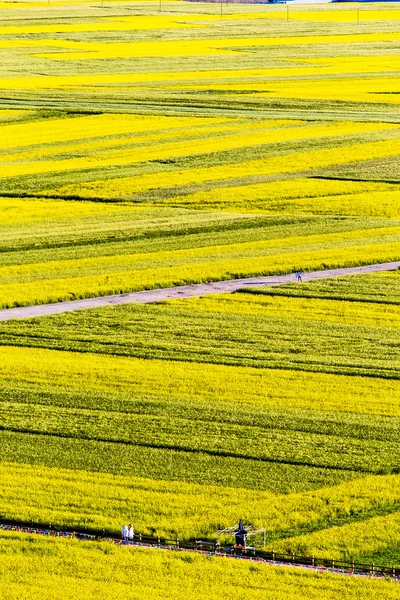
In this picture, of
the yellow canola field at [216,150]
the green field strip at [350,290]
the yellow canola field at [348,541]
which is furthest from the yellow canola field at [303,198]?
the yellow canola field at [348,541]

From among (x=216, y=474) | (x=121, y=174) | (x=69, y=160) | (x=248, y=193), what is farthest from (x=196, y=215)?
(x=216, y=474)

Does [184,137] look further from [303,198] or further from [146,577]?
[146,577]

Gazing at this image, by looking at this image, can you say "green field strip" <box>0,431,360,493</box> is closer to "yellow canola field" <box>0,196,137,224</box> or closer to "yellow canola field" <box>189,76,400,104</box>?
"yellow canola field" <box>0,196,137,224</box>

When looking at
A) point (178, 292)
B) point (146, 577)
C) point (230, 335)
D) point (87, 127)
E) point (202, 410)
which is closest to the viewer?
point (146, 577)

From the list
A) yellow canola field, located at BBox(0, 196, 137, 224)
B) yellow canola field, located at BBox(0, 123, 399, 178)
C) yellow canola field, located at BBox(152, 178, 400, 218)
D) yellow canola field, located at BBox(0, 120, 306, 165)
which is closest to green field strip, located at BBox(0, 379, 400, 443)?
yellow canola field, located at BBox(0, 196, 137, 224)

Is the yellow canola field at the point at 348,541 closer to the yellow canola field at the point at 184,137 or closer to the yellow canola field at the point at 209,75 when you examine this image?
the yellow canola field at the point at 184,137

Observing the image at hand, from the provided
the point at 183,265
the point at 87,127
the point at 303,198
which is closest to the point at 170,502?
the point at 183,265
